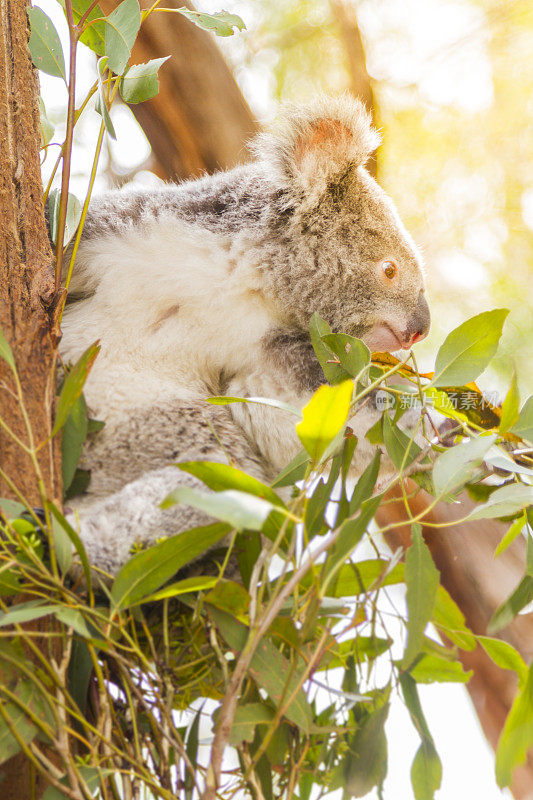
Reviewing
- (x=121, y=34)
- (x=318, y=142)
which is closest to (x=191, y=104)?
(x=318, y=142)

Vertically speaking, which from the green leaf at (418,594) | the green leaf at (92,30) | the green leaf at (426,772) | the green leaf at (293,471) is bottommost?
the green leaf at (426,772)

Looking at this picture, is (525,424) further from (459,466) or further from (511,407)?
(459,466)

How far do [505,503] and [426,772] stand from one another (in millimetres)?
409

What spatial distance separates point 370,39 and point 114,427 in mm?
2287

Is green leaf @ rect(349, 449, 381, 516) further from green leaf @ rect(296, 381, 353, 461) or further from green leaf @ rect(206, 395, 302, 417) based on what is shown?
green leaf @ rect(296, 381, 353, 461)

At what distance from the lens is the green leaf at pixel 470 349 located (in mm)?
1009

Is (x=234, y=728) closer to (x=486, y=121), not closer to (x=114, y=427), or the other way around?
(x=114, y=427)

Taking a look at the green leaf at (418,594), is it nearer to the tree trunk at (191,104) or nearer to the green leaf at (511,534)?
the green leaf at (511,534)

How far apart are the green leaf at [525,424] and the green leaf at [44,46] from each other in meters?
0.95

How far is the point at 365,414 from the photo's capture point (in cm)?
170

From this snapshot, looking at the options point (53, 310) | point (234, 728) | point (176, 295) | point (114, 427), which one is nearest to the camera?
point (234, 728)

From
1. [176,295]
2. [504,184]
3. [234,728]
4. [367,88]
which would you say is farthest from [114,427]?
[504,184]

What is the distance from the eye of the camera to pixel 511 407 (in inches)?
38.8

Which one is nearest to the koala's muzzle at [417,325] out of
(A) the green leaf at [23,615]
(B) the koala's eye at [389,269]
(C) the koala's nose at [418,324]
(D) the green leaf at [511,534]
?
(C) the koala's nose at [418,324]
